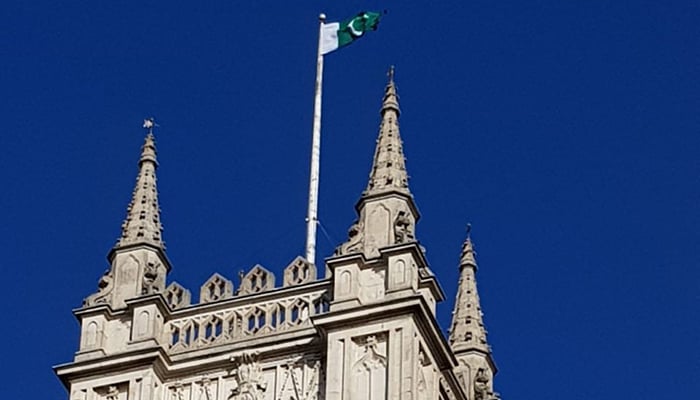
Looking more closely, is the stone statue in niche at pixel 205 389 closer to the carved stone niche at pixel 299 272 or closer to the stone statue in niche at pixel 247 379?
the stone statue in niche at pixel 247 379

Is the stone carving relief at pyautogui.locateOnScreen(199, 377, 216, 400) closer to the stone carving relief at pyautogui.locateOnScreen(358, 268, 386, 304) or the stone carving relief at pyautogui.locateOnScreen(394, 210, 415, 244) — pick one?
the stone carving relief at pyautogui.locateOnScreen(358, 268, 386, 304)

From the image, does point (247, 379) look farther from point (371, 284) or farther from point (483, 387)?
point (483, 387)

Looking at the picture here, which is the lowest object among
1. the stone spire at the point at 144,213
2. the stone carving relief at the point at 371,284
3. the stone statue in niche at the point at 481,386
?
the stone carving relief at the point at 371,284

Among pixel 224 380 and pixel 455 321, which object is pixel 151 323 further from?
pixel 455 321

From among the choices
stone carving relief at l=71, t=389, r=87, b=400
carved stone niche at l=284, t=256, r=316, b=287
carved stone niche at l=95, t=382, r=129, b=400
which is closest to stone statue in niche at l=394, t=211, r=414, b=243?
carved stone niche at l=284, t=256, r=316, b=287

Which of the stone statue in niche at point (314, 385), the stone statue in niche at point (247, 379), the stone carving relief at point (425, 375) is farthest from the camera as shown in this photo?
the stone statue in niche at point (247, 379)

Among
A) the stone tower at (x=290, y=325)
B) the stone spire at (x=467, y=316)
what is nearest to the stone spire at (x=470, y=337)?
the stone spire at (x=467, y=316)

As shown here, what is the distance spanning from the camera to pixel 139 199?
43406 mm

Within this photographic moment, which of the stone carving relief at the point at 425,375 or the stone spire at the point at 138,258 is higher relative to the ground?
the stone spire at the point at 138,258

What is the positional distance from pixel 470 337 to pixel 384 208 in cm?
556

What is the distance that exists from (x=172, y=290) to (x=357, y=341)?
380 centimetres

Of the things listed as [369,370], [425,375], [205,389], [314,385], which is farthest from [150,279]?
[425,375]

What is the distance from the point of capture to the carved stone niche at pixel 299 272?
4175cm

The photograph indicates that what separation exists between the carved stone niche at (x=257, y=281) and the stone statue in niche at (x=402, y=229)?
7.32 ft
